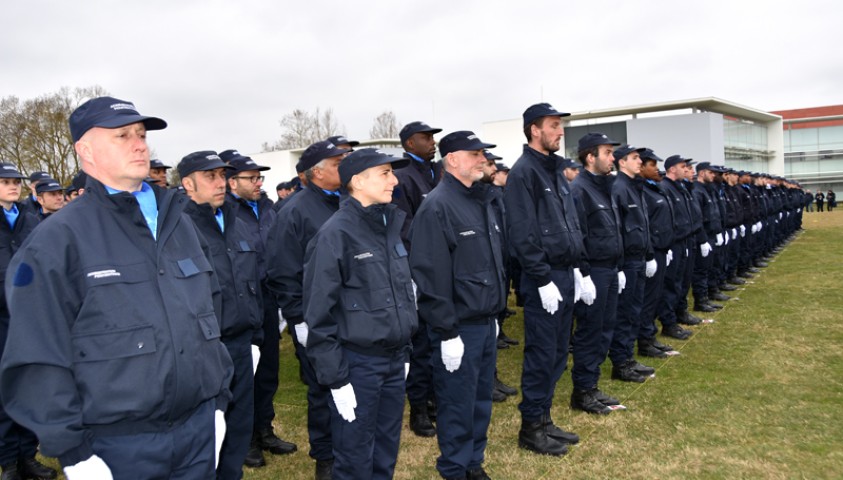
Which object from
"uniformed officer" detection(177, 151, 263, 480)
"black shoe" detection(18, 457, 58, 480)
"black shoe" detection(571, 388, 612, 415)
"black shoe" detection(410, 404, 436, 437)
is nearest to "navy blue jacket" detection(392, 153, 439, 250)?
"black shoe" detection(410, 404, 436, 437)

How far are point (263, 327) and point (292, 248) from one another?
1106mm

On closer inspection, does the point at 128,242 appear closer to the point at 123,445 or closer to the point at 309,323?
the point at 123,445

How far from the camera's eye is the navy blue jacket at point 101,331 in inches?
79.7

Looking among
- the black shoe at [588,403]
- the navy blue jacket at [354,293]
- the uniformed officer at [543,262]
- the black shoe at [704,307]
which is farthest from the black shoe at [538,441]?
the black shoe at [704,307]

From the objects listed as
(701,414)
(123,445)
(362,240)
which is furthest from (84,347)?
(701,414)

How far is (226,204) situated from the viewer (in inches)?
168

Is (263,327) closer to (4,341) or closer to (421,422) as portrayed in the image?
(421,422)

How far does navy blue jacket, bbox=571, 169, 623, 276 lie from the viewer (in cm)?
570

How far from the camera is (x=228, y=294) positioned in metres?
4.07

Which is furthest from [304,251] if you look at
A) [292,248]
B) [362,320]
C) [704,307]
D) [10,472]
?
[704,307]

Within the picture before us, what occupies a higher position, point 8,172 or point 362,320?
point 8,172

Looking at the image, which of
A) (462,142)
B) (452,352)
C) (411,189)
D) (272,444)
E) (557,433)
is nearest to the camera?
(452,352)

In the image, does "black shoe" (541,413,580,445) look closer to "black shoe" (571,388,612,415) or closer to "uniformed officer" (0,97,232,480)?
"black shoe" (571,388,612,415)

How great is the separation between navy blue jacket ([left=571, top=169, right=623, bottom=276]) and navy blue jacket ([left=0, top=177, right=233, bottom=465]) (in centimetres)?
404
